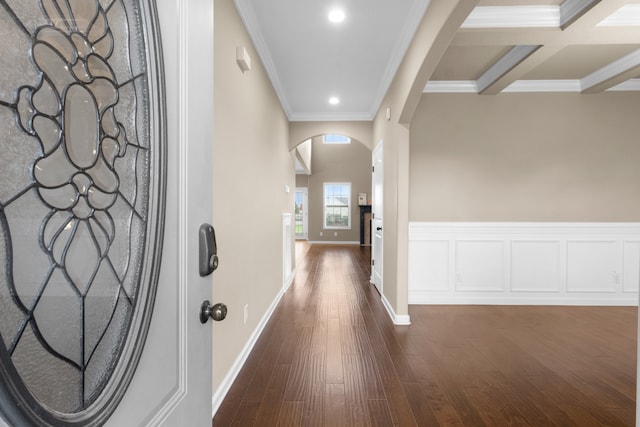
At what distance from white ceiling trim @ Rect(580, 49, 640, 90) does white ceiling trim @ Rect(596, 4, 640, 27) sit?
93 centimetres

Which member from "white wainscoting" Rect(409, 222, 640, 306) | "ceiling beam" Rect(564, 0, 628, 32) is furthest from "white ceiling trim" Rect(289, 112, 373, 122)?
"ceiling beam" Rect(564, 0, 628, 32)

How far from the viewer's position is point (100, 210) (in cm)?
49

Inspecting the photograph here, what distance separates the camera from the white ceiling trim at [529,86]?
150 inches

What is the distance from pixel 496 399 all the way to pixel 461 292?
201cm

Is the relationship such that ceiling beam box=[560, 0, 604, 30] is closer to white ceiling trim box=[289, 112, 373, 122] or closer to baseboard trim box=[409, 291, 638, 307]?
white ceiling trim box=[289, 112, 373, 122]

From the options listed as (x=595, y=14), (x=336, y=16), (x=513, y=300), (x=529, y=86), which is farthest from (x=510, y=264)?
(x=336, y=16)

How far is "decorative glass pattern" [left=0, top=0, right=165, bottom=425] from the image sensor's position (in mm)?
356

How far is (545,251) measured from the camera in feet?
12.7

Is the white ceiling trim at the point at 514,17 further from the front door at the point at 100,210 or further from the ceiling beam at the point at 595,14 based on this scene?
the front door at the point at 100,210

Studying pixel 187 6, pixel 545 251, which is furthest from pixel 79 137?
pixel 545 251

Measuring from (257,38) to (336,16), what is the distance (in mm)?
685

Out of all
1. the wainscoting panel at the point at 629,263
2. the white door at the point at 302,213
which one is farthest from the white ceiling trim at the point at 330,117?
the white door at the point at 302,213

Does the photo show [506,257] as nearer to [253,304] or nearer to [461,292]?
[461,292]

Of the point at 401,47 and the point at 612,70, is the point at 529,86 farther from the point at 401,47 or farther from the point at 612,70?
the point at 401,47
